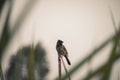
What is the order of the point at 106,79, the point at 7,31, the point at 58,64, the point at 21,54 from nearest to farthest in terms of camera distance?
the point at 106,79 < the point at 7,31 < the point at 21,54 < the point at 58,64

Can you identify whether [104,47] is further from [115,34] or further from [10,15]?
[10,15]

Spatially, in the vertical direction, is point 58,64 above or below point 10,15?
below

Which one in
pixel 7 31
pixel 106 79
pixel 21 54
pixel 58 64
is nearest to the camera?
pixel 106 79

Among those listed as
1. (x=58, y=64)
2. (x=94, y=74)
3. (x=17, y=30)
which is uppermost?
(x=17, y=30)

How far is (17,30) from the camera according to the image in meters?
0.67

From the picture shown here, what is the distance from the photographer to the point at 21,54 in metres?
0.78

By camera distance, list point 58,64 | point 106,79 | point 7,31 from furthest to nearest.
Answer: point 58,64 → point 7,31 → point 106,79

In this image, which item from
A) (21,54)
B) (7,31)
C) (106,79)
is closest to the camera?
(106,79)

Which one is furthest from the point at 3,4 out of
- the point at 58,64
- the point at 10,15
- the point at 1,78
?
the point at 58,64

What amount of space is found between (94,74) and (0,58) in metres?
0.19

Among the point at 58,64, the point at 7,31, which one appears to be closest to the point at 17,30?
the point at 7,31

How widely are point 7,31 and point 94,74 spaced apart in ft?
0.58

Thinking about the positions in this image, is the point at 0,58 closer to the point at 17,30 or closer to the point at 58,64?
the point at 17,30

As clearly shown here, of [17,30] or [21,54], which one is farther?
[21,54]
